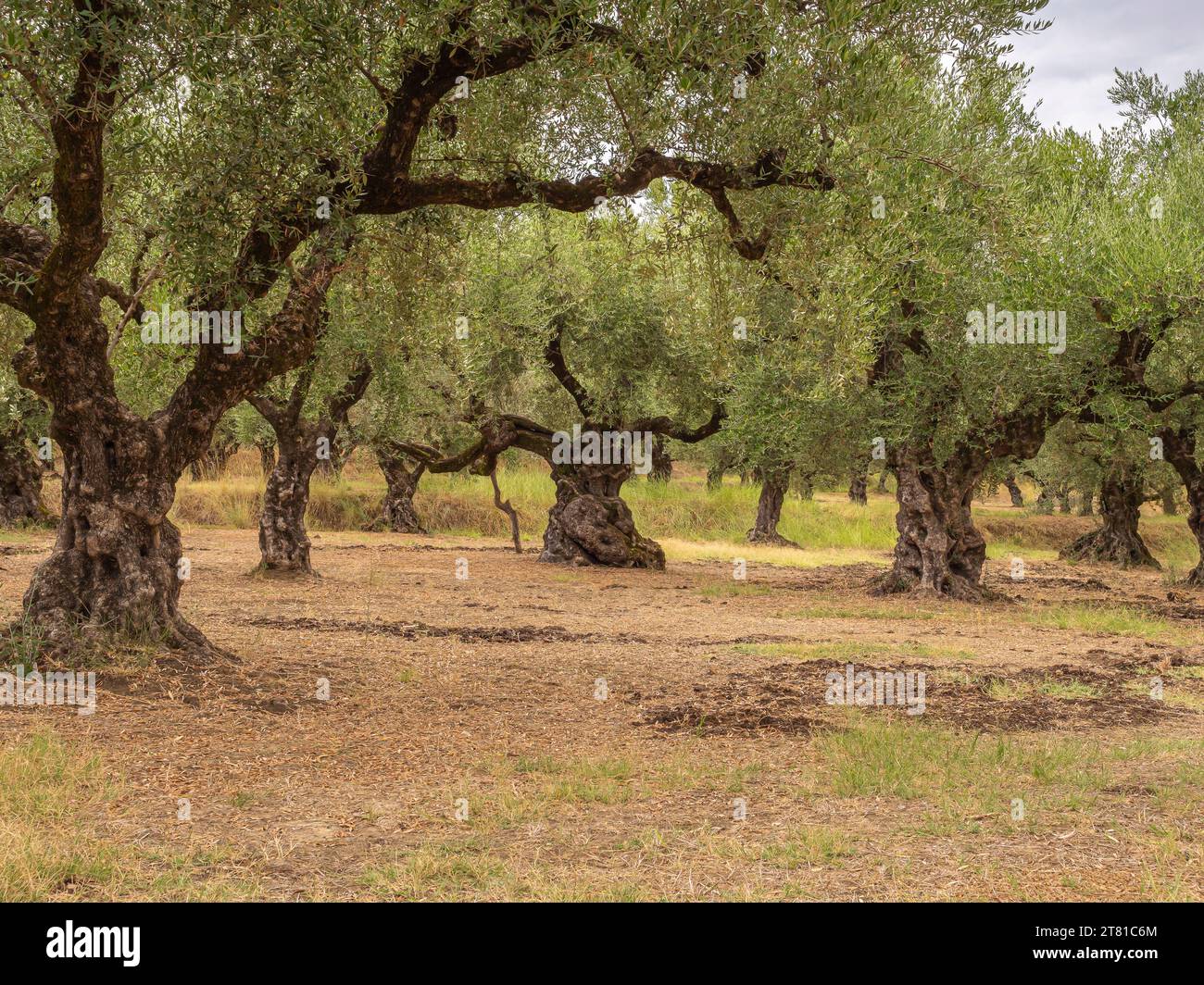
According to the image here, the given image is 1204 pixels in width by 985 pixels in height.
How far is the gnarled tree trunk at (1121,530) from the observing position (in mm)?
39875

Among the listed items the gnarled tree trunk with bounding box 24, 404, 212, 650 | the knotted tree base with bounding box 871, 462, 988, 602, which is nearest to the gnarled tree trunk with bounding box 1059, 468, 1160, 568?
the knotted tree base with bounding box 871, 462, 988, 602

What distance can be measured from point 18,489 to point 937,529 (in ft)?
101

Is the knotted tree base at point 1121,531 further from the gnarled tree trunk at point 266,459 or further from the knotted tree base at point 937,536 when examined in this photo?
the gnarled tree trunk at point 266,459

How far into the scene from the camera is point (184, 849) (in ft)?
23.9

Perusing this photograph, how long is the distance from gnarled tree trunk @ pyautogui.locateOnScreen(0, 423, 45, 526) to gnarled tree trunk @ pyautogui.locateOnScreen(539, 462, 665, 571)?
18.8 meters

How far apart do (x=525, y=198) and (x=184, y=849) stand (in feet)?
27.8

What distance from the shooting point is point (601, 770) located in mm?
9812

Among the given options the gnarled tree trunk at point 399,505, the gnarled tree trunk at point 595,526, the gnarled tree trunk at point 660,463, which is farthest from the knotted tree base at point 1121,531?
the gnarled tree trunk at point 399,505

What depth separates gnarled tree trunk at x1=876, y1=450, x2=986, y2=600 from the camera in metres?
26.4

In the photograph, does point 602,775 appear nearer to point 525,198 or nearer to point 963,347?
point 525,198

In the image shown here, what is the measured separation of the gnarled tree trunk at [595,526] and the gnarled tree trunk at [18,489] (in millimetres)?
18800

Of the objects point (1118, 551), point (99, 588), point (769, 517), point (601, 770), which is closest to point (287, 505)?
point (99, 588)

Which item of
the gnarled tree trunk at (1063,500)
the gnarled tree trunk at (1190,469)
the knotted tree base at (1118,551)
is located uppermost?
the gnarled tree trunk at (1190,469)
